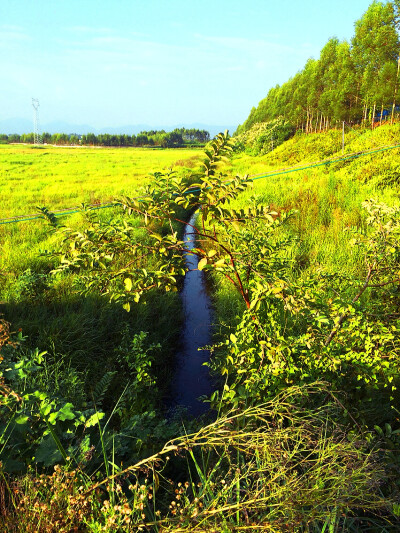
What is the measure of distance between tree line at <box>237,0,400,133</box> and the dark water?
20.2m

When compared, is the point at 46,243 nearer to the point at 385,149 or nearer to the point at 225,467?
the point at 225,467

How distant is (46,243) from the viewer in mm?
8148

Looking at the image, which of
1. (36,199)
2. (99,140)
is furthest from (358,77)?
(99,140)

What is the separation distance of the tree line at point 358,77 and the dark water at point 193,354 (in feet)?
66.3

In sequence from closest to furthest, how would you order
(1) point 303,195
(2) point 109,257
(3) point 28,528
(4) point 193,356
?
(3) point 28,528
(2) point 109,257
(4) point 193,356
(1) point 303,195

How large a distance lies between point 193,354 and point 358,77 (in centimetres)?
2501

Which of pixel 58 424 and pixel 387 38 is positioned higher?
pixel 387 38

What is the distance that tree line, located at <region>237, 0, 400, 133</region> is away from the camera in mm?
20578

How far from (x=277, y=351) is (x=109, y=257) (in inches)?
58.9

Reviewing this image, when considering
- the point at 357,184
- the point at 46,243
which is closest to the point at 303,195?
the point at 357,184

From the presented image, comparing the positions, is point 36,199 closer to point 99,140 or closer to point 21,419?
point 21,419

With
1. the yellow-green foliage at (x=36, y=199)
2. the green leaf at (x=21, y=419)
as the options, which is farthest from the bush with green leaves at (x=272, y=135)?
the green leaf at (x=21, y=419)

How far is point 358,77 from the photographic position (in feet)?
76.4

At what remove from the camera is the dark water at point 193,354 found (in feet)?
15.7
